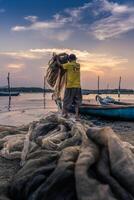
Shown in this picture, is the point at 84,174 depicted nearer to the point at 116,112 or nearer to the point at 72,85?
the point at 72,85

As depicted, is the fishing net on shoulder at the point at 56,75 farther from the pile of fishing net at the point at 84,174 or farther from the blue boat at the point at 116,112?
the pile of fishing net at the point at 84,174

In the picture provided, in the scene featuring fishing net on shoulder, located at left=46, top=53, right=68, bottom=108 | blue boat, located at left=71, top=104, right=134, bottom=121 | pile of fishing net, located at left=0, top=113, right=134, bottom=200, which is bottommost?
blue boat, located at left=71, top=104, right=134, bottom=121

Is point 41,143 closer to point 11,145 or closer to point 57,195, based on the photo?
point 11,145

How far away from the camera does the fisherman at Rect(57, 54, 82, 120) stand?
13.4 m

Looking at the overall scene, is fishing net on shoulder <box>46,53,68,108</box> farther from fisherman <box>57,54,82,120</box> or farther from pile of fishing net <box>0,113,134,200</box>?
pile of fishing net <box>0,113,134,200</box>

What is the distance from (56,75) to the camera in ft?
46.0

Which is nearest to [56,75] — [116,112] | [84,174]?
[116,112]

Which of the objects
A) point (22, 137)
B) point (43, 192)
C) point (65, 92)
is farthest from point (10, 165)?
point (65, 92)

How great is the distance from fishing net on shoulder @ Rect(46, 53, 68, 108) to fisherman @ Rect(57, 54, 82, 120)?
245mm

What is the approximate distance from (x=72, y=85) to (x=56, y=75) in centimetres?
78

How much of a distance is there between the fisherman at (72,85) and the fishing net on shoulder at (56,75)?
0.80 feet

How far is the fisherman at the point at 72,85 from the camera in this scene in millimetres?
13406

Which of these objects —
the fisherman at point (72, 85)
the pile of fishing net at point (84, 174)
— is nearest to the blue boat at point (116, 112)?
the fisherman at point (72, 85)

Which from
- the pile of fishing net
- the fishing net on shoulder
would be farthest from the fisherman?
the pile of fishing net
